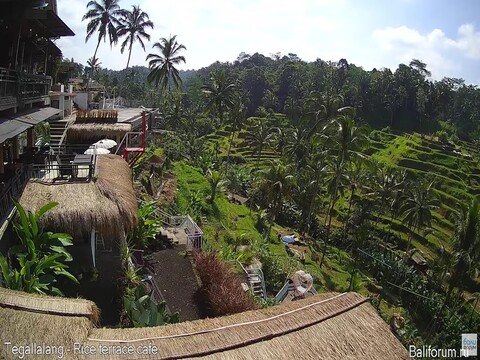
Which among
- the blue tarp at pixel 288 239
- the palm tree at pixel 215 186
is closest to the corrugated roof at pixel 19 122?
the palm tree at pixel 215 186

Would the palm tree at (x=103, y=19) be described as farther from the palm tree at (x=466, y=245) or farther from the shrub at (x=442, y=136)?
the shrub at (x=442, y=136)

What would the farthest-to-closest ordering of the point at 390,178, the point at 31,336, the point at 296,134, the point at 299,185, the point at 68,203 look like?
1. the point at 296,134
2. the point at 299,185
3. the point at 390,178
4. the point at 68,203
5. the point at 31,336

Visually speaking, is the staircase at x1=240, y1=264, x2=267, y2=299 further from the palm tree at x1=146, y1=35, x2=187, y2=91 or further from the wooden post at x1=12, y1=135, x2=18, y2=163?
the palm tree at x1=146, y1=35, x2=187, y2=91

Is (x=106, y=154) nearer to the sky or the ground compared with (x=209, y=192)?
nearer to the sky

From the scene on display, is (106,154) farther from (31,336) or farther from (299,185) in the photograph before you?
(299,185)

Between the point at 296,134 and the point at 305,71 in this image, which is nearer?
the point at 296,134

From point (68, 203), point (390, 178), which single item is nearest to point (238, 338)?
point (68, 203)

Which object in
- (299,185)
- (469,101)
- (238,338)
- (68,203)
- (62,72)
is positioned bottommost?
(299,185)
